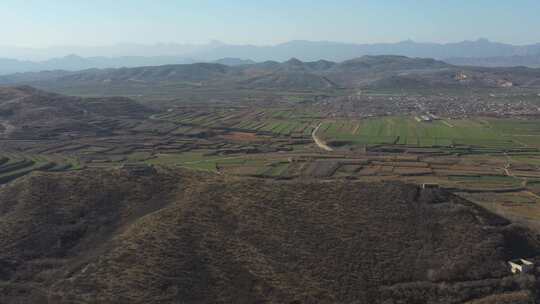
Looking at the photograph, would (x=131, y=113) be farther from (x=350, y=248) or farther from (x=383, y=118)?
(x=350, y=248)

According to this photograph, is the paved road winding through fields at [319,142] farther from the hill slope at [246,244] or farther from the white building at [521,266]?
the white building at [521,266]

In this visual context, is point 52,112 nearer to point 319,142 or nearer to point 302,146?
point 302,146

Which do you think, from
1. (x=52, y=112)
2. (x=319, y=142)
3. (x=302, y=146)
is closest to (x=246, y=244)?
(x=302, y=146)

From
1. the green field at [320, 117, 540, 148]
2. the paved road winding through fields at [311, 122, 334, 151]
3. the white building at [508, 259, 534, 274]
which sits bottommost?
the paved road winding through fields at [311, 122, 334, 151]

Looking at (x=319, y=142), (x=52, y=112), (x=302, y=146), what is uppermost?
(x=52, y=112)

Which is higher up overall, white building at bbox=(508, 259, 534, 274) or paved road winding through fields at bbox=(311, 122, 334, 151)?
white building at bbox=(508, 259, 534, 274)

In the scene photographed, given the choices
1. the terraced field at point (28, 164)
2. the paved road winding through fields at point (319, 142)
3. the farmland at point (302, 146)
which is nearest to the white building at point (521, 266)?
the farmland at point (302, 146)

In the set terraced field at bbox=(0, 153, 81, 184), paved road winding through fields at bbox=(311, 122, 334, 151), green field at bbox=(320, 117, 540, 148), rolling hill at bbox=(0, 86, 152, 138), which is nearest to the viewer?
terraced field at bbox=(0, 153, 81, 184)

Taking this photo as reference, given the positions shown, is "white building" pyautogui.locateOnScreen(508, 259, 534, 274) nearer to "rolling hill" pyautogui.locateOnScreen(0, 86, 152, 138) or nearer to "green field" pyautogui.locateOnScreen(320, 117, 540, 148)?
"green field" pyautogui.locateOnScreen(320, 117, 540, 148)

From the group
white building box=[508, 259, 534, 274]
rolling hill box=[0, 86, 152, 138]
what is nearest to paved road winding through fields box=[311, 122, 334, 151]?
rolling hill box=[0, 86, 152, 138]
